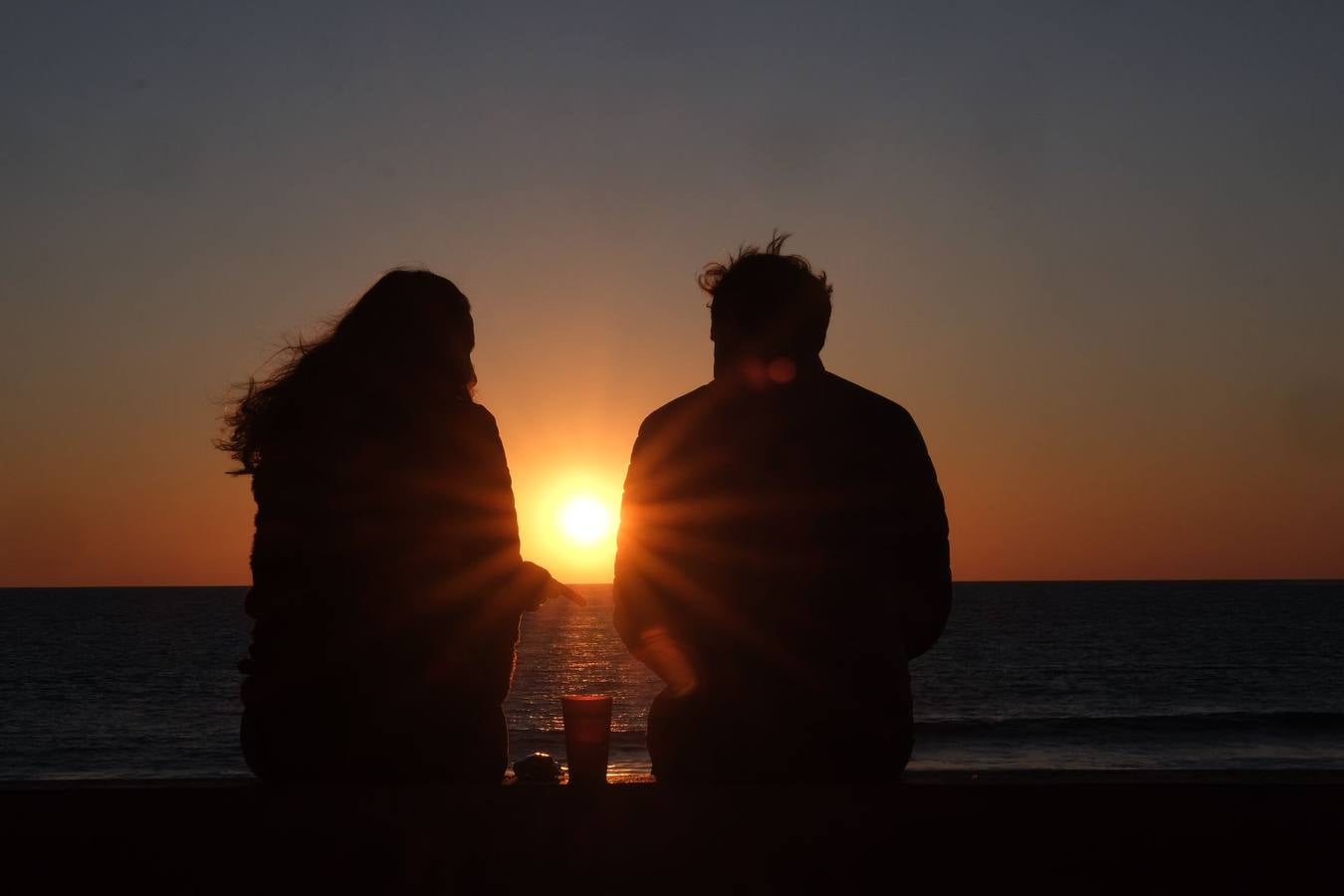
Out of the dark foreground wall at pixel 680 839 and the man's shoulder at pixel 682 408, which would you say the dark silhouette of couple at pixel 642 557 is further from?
the dark foreground wall at pixel 680 839

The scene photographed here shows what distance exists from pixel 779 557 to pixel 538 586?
0.66 metres

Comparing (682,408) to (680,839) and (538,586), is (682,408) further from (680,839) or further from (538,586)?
(680,839)

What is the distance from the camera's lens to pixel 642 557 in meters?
2.65

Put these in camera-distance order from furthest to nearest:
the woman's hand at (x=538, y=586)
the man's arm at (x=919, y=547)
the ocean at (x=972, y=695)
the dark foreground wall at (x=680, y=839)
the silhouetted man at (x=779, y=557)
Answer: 1. the ocean at (x=972, y=695)
2. the woman's hand at (x=538, y=586)
3. the man's arm at (x=919, y=547)
4. the silhouetted man at (x=779, y=557)
5. the dark foreground wall at (x=680, y=839)

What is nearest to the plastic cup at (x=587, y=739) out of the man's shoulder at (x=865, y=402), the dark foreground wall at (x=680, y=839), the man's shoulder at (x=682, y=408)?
the man's shoulder at (x=682, y=408)

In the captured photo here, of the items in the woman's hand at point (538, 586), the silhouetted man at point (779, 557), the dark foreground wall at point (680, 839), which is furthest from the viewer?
the woman's hand at point (538, 586)

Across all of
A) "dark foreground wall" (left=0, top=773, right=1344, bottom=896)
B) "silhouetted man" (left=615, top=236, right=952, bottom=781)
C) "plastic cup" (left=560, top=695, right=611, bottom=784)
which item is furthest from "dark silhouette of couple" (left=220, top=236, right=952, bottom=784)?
"dark foreground wall" (left=0, top=773, right=1344, bottom=896)

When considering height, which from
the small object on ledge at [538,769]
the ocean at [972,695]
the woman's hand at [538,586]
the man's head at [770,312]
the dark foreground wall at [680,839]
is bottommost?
the ocean at [972,695]

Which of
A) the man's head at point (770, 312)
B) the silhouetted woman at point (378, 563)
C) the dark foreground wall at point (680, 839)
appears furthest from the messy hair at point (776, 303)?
the dark foreground wall at point (680, 839)

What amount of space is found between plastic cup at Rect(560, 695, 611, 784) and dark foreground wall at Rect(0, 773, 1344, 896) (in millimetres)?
1068

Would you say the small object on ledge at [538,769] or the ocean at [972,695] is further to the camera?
the ocean at [972,695]

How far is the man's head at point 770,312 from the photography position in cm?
264

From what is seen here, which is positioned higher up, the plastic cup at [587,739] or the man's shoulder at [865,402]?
the man's shoulder at [865,402]

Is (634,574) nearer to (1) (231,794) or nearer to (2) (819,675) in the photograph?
(2) (819,675)
